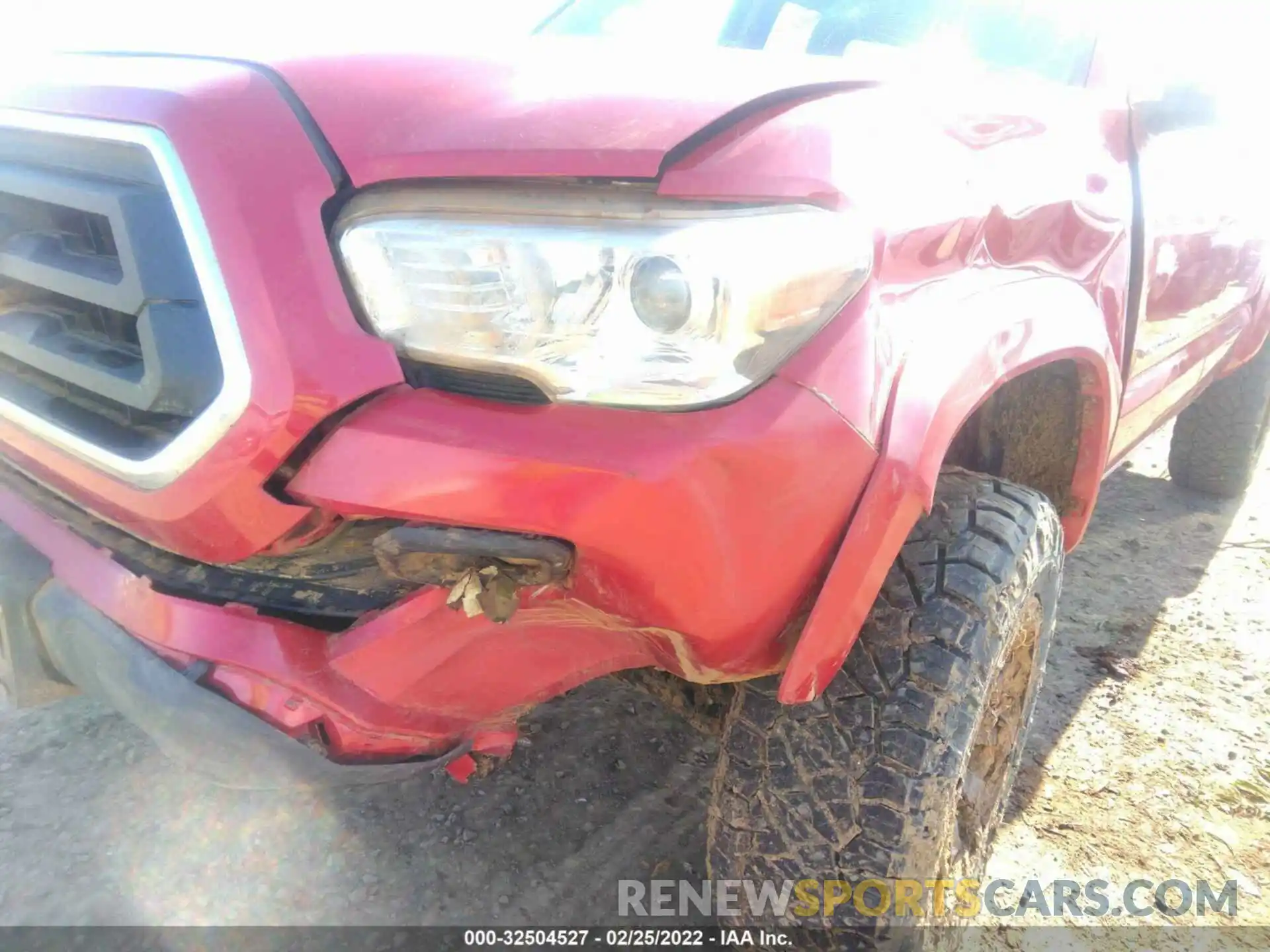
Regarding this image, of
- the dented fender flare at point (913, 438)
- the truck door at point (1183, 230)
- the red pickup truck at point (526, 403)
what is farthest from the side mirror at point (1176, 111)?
the dented fender flare at point (913, 438)

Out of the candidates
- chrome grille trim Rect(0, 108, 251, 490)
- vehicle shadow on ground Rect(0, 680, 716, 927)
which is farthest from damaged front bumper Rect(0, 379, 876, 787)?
vehicle shadow on ground Rect(0, 680, 716, 927)

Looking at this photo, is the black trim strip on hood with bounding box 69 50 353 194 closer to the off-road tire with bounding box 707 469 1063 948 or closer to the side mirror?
the off-road tire with bounding box 707 469 1063 948

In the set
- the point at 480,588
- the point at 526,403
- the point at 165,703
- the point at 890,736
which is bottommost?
the point at 890,736

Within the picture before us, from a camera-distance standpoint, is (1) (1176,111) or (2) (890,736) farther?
(1) (1176,111)

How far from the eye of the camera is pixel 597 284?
1045 millimetres

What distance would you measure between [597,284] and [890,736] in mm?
811

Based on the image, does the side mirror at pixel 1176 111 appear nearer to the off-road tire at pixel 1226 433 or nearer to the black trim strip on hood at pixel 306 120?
the black trim strip on hood at pixel 306 120

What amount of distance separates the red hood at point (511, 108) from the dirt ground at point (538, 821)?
1465 millimetres

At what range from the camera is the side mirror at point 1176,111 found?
1930 mm

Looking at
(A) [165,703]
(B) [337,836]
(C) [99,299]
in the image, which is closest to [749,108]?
(C) [99,299]

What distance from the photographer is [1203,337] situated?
2.72 m

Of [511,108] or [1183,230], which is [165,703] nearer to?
[511,108]

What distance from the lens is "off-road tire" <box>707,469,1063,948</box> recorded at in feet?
Result: 4.49

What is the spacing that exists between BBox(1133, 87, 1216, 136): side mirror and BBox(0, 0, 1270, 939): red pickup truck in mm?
540
